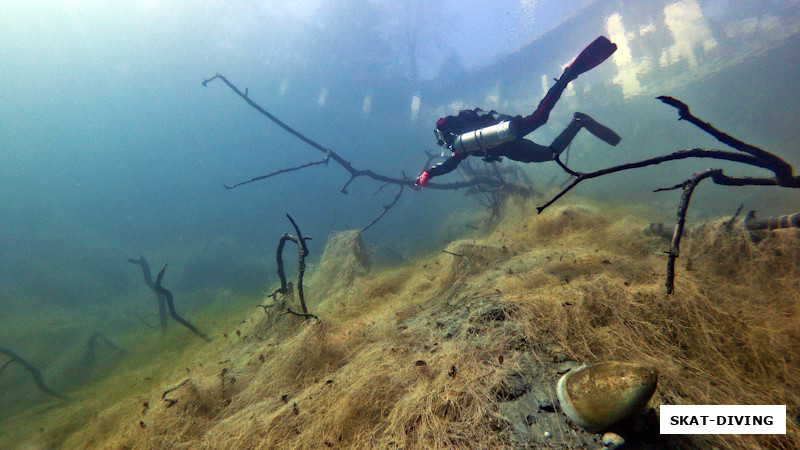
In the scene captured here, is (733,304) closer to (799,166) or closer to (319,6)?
(799,166)

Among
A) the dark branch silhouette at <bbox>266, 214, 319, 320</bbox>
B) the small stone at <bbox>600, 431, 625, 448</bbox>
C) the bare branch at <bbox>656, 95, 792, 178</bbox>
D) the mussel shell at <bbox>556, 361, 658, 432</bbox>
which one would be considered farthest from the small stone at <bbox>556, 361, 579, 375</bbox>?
the dark branch silhouette at <bbox>266, 214, 319, 320</bbox>

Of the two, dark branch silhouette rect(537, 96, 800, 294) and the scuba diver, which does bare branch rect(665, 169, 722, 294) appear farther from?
the scuba diver

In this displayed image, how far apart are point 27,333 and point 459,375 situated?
31776 mm

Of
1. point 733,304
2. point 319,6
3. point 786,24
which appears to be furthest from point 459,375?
point 319,6

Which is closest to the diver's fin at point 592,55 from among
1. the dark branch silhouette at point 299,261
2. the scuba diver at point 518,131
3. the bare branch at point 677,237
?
the scuba diver at point 518,131

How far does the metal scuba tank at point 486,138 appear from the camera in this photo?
21.9 feet

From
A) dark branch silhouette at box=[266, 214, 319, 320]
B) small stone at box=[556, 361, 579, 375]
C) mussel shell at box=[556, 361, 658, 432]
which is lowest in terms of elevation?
small stone at box=[556, 361, 579, 375]

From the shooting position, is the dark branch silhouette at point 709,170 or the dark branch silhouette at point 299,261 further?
the dark branch silhouette at point 299,261

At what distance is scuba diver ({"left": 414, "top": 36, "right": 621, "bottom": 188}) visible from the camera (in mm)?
6184

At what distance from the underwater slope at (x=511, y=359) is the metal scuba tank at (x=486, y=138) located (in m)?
2.94

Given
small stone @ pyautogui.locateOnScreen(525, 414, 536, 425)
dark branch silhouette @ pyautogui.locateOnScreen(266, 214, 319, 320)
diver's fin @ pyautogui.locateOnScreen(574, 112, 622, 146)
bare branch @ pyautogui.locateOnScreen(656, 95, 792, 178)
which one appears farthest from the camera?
diver's fin @ pyautogui.locateOnScreen(574, 112, 622, 146)

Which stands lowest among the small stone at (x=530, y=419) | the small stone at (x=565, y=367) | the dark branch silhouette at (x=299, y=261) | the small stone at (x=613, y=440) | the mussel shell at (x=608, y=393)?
the small stone at (x=613, y=440)

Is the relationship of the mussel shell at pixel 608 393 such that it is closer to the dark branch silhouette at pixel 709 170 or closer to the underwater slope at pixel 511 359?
the underwater slope at pixel 511 359

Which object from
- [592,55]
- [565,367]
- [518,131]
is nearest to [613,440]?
[565,367]
